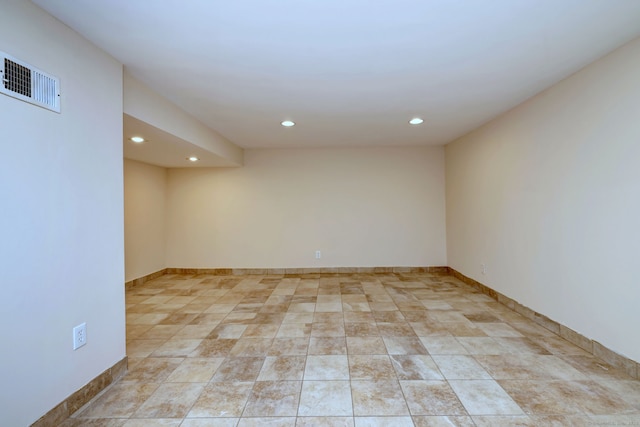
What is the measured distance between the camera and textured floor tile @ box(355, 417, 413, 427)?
1.75m

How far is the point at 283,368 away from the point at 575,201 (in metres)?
2.85

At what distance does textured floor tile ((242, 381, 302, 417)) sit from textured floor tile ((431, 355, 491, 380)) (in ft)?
3.66

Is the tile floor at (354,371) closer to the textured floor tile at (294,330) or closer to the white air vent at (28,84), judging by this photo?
the textured floor tile at (294,330)

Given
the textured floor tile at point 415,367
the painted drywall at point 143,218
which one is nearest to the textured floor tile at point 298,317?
the textured floor tile at point 415,367

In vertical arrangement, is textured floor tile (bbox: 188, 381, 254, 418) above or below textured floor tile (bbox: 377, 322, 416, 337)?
below

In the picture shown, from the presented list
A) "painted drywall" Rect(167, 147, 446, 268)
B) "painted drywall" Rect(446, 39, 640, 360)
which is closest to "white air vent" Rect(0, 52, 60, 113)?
"painted drywall" Rect(446, 39, 640, 360)

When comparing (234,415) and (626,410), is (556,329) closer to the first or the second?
(626,410)

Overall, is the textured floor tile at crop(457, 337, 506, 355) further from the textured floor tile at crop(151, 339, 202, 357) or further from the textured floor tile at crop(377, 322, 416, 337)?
the textured floor tile at crop(151, 339, 202, 357)

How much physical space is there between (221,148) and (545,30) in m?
3.93

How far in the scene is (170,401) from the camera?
2004 millimetres

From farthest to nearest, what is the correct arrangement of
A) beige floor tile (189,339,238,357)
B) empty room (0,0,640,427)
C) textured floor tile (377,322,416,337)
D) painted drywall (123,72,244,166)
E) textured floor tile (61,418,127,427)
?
textured floor tile (377,322,416,337)
beige floor tile (189,339,238,357)
painted drywall (123,72,244,166)
textured floor tile (61,418,127,427)
empty room (0,0,640,427)

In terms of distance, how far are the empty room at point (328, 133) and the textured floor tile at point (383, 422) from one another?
0.07 ft

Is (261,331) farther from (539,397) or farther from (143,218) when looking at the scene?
(143,218)

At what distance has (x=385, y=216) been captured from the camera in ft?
18.7
